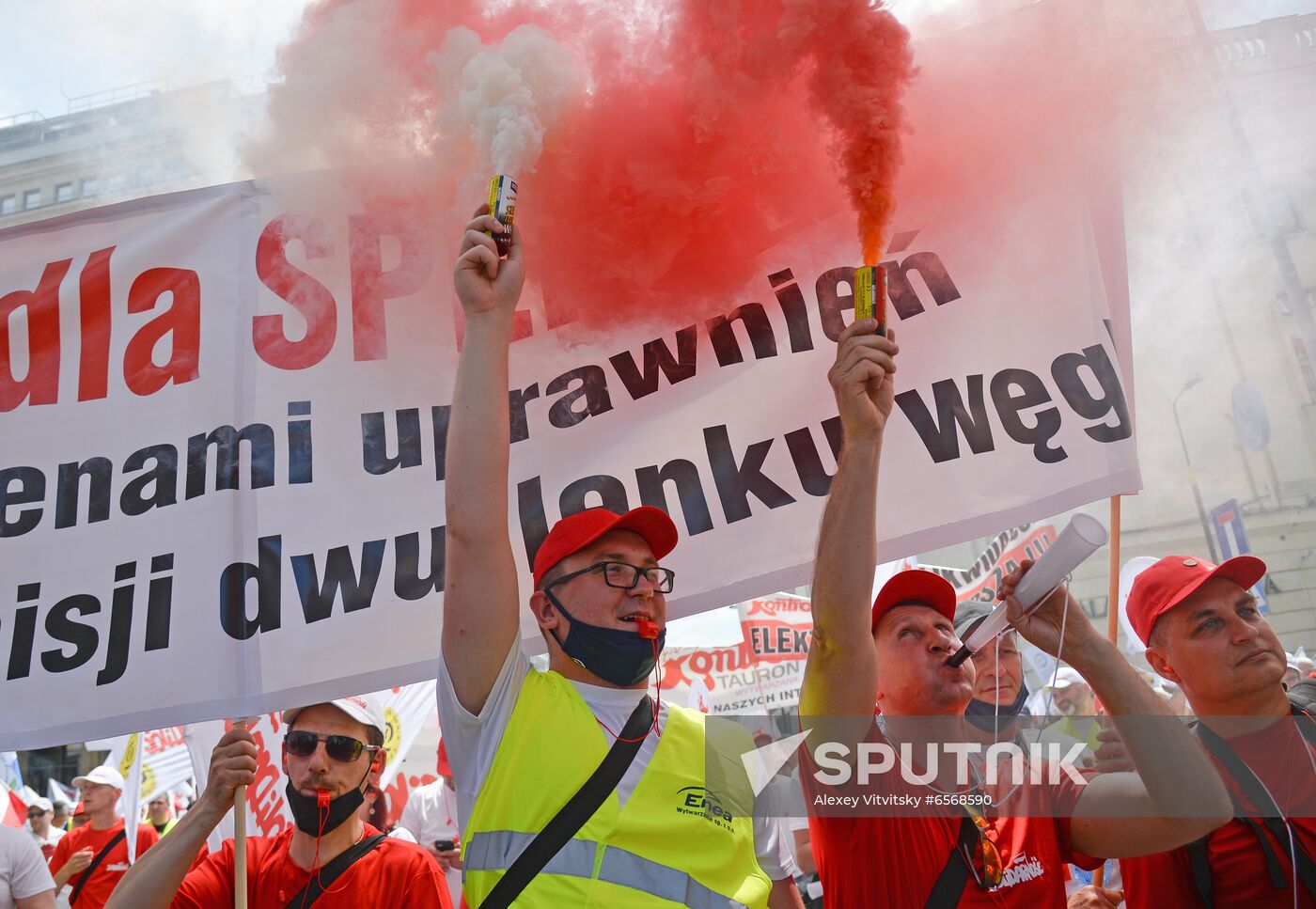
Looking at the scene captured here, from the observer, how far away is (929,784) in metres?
2.64

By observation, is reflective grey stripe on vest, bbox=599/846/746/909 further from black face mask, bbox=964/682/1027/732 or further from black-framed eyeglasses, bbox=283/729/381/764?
black-framed eyeglasses, bbox=283/729/381/764

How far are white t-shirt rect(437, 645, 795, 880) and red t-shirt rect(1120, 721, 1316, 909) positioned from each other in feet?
4.53

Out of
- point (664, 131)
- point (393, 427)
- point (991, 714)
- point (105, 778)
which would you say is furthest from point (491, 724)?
point (105, 778)

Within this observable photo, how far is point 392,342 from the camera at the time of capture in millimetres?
3447

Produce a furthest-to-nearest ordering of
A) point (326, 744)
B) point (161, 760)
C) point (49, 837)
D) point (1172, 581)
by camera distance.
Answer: point (49, 837)
point (161, 760)
point (326, 744)
point (1172, 581)

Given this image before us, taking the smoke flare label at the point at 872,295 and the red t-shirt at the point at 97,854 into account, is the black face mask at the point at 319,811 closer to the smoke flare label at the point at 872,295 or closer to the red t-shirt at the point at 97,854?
the smoke flare label at the point at 872,295

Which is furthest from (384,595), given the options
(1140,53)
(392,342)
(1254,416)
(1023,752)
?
(1254,416)

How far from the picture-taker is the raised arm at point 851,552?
239 centimetres

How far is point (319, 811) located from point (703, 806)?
4.89 ft

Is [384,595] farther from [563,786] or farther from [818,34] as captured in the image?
[818,34]

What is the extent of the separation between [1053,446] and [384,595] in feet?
6.87

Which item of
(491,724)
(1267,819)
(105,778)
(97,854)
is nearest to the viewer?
(491,724)

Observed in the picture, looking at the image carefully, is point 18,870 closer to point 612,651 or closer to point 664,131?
point 612,651

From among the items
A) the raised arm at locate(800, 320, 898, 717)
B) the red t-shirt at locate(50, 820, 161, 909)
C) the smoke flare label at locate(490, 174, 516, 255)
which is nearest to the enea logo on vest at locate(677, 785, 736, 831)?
the raised arm at locate(800, 320, 898, 717)
